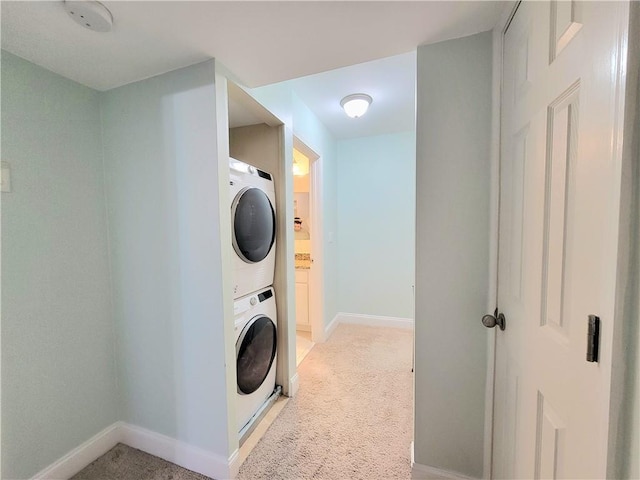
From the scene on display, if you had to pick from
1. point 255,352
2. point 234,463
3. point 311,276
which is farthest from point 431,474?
point 311,276

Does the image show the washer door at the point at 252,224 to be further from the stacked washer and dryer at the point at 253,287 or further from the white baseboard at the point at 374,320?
the white baseboard at the point at 374,320

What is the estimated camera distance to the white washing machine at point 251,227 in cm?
151

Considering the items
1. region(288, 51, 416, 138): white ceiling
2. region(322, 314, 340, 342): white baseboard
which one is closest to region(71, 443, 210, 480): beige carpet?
region(322, 314, 340, 342): white baseboard

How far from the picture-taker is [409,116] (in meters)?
2.71

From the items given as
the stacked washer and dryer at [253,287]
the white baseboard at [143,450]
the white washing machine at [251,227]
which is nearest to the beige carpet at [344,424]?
the white baseboard at [143,450]

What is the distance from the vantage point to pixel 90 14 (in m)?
0.96

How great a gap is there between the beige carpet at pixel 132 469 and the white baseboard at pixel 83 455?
29 mm

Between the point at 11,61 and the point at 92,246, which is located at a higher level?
the point at 11,61

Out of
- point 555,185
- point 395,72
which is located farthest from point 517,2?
point 395,72

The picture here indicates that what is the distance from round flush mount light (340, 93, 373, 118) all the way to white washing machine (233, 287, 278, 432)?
5.39 ft

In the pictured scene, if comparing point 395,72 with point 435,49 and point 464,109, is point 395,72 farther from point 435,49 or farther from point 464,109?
point 464,109

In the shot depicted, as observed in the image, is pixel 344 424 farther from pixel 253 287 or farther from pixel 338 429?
pixel 253 287

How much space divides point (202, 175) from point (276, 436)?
1.61 meters

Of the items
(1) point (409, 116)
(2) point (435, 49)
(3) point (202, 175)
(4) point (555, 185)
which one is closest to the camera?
(4) point (555, 185)
